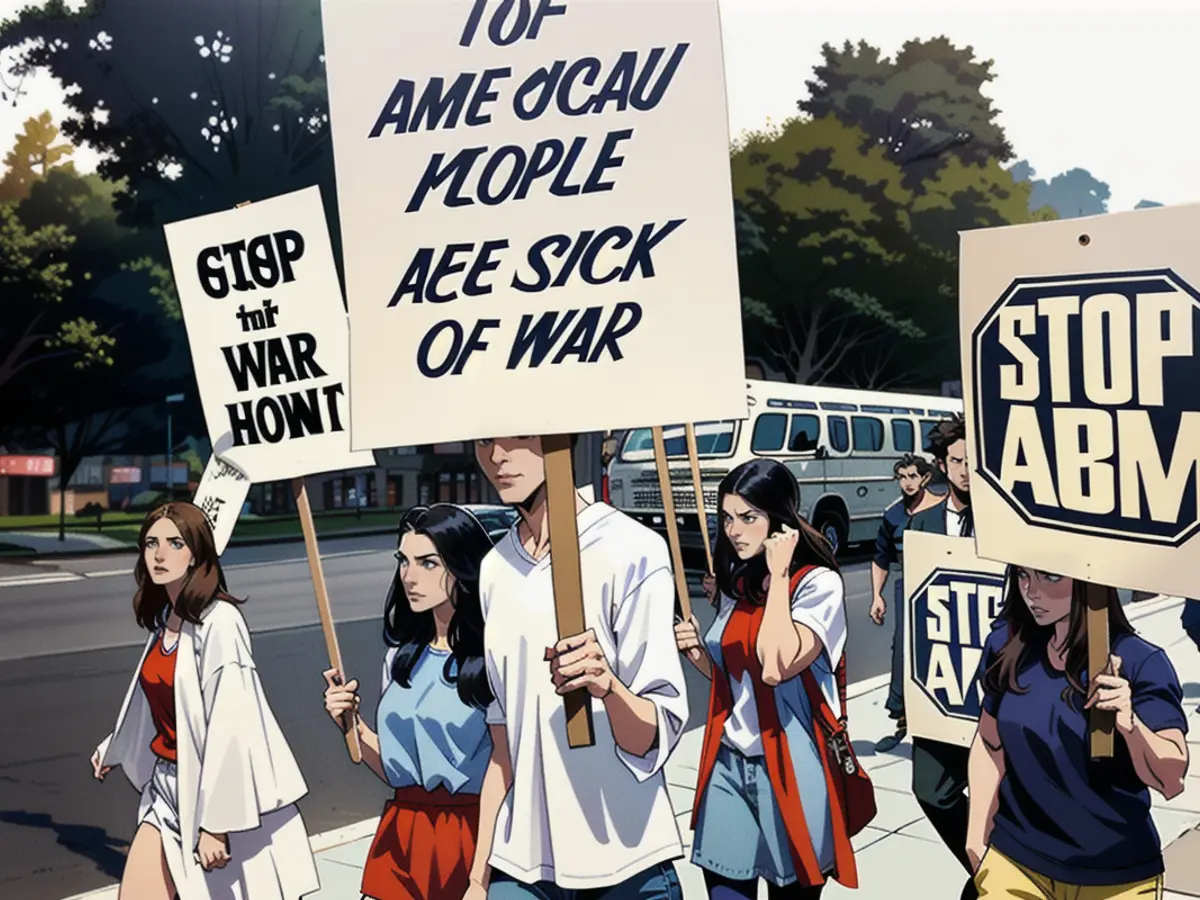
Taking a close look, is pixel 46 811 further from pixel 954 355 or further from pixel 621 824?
pixel 954 355

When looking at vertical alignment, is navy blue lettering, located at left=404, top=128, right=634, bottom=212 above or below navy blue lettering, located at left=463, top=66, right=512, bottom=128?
below

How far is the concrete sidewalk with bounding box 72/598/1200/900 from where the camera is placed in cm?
277

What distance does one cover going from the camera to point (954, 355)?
9.30 ft

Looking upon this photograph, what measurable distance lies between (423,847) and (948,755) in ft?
4.93

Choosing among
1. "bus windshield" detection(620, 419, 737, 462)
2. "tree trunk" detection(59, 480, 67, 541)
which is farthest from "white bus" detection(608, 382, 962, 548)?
Result: "tree trunk" detection(59, 480, 67, 541)

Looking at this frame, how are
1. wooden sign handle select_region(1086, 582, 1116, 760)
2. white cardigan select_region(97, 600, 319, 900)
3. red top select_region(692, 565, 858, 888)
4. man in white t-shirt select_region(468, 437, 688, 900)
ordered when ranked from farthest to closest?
white cardigan select_region(97, 600, 319, 900) → red top select_region(692, 565, 858, 888) → man in white t-shirt select_region(468, 437, 688, 900) → wooden sign handle select_region(1086, 582, 1116, 760)

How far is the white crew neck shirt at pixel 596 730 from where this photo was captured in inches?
94.7

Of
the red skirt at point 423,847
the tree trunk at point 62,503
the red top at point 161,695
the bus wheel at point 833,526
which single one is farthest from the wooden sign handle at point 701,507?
the tree trunk at point 62,503

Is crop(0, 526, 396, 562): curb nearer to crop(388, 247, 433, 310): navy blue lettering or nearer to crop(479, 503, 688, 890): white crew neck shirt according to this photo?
crop(479, 503, 688, 890): white crew neck shirt

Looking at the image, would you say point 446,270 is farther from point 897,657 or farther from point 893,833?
point 893,833

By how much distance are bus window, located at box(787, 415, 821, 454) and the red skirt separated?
1.40 meters

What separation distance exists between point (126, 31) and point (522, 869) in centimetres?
276

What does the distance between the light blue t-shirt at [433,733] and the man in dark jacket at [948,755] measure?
1265 millimetres

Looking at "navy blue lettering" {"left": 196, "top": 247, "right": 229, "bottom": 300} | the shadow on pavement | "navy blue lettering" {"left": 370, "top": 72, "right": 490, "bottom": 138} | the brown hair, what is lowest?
the shadow on pavement
